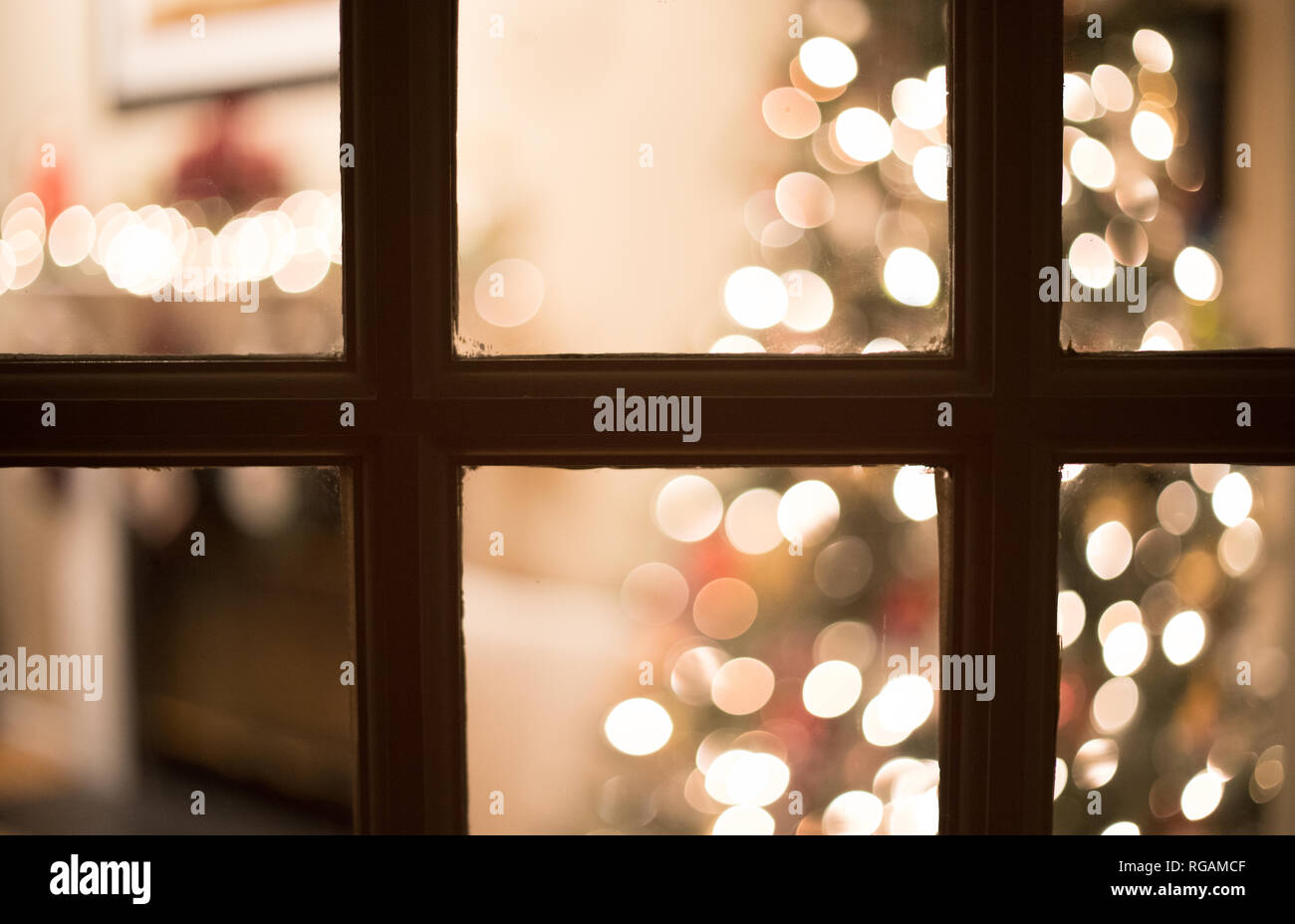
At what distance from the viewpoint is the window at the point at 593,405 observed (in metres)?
0.81

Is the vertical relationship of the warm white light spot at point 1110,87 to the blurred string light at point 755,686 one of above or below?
above

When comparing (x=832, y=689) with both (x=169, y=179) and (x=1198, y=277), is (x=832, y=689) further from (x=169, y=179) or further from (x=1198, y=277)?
(x=169, y=179)

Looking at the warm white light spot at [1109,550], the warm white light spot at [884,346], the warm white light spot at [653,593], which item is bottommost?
the warm white light spot at [653,593]

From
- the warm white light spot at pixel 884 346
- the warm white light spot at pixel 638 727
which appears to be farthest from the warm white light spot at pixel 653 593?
the warm white light spot at pixel 884 346

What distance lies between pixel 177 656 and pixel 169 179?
0.60 m

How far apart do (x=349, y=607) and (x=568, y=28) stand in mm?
767

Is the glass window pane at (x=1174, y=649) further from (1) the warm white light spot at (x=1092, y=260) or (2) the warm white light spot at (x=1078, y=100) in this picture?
(2) the warm white light spot at (x=1078, y=100)

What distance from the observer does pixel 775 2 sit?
87cm

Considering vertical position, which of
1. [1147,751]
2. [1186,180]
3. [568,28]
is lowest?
[1147,751]

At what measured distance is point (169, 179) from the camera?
2.85 feet

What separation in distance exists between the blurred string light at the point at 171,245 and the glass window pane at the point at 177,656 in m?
0.24

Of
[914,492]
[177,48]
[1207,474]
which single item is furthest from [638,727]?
[177,48]

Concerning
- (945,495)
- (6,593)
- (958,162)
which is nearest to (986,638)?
(945,495)
